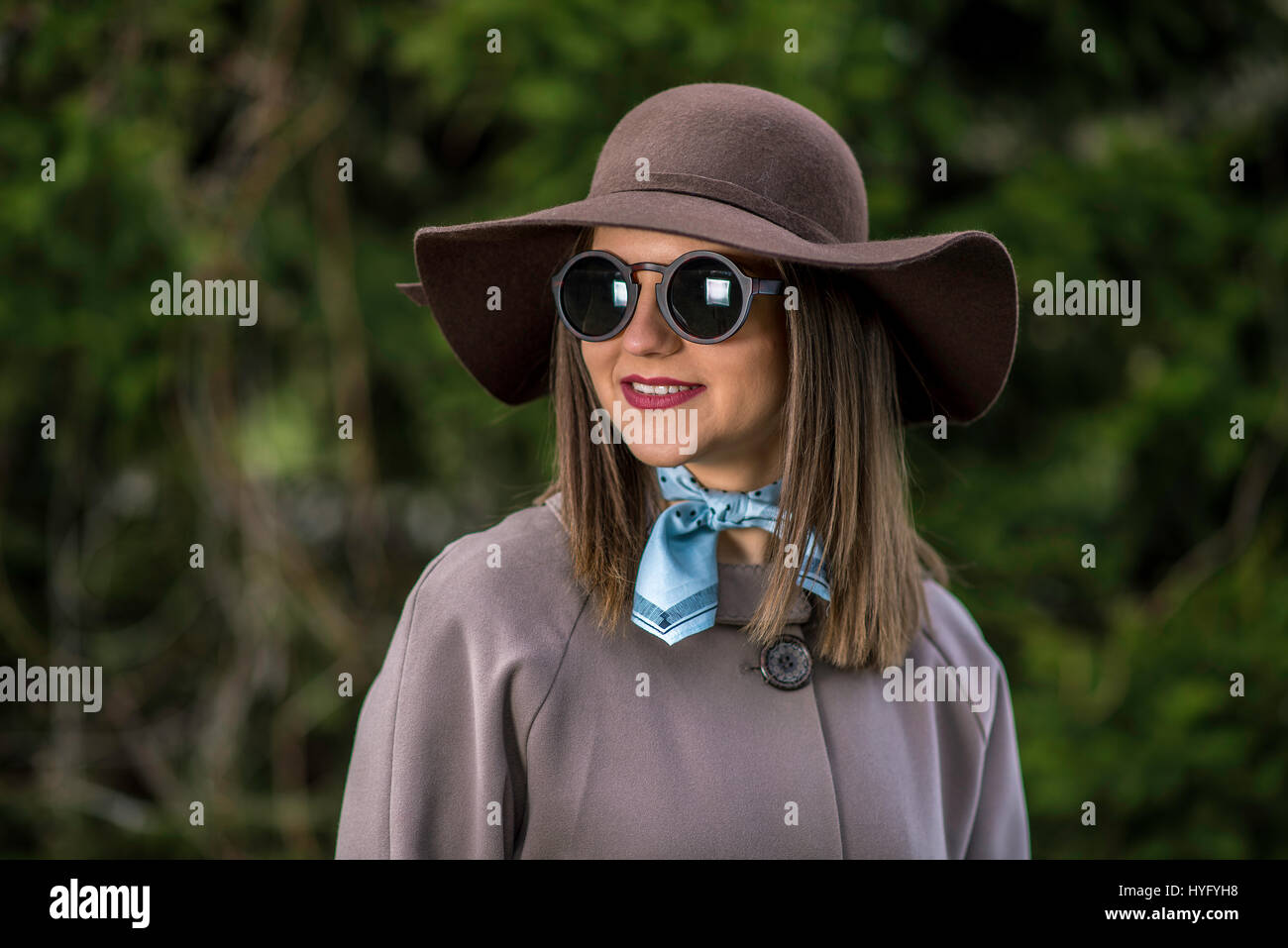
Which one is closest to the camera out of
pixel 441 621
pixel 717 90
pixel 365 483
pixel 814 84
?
pixel 441 621

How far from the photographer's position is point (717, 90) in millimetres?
1692

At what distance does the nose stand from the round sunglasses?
11 mm

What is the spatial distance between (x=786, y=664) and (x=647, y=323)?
1.68 feet

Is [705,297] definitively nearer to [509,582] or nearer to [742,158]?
[742,158]

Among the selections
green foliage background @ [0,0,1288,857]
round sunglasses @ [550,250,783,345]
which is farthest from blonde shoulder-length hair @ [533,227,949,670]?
green foliage background @ [0,0,1288,857]

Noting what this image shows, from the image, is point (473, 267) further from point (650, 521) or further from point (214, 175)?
point (214, 175)

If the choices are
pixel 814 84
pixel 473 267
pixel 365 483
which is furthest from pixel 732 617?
pixel 365 483

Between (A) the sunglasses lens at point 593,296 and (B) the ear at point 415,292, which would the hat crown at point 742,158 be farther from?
(B) the ear at point 415,292

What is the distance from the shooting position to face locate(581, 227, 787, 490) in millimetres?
1580

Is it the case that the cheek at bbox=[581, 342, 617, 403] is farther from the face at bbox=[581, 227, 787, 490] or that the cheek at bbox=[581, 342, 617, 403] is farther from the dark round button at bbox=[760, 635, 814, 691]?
the dark round button at bbox=[760, 635, 814, 691]

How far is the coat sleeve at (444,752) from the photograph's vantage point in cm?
155

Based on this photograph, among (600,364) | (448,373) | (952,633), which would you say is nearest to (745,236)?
(600,364)

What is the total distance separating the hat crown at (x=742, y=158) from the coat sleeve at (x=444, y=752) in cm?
62

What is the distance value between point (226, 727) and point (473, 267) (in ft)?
8.41
